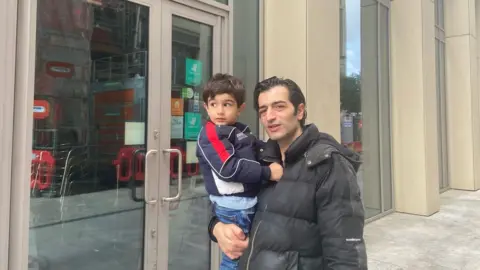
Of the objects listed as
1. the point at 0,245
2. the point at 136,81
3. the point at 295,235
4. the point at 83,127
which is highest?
the point at 136,81

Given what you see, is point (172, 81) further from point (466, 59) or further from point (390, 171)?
→ point (466, 59)

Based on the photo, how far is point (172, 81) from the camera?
11.6ft

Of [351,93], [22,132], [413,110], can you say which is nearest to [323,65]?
[351,93]

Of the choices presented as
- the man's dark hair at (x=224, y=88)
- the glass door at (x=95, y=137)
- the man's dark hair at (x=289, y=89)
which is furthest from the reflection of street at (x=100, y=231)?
the man's dark hair at (x=289, y=89)

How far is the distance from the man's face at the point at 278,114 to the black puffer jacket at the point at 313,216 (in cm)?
8

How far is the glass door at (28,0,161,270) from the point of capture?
2.79m

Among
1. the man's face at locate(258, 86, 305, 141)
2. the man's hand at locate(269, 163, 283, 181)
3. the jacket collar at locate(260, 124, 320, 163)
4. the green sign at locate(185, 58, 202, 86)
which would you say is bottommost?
the man's hand at locate(269, 163, 283, 181)

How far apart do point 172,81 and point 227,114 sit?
1.60 metres

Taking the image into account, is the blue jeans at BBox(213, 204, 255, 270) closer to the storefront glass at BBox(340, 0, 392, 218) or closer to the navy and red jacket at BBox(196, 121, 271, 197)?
the navy and red jacket at BBox(196, 121, 271, 197)

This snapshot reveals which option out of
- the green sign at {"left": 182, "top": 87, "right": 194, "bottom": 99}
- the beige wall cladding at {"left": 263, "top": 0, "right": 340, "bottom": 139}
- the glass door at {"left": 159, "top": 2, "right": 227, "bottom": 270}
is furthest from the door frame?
the beige wall cladding at {"left": 263, "top": 0, "right": 340, "bottom": 139}

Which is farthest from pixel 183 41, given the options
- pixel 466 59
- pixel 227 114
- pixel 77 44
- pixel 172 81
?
pixel 466 59

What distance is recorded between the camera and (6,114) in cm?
252

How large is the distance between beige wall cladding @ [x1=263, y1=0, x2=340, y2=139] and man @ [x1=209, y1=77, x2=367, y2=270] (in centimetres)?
264

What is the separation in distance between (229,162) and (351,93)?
4926mm
